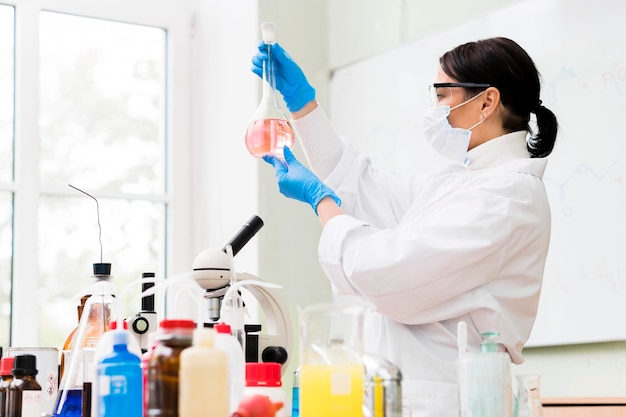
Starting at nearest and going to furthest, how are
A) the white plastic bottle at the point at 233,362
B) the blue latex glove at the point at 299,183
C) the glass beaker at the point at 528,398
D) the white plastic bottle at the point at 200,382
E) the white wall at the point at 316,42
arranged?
the white plastic bottle at the point at 200,382 < the white plastic bottle at the point at 233,362 < the glass beaker at the point at 528,398 < the blue latex glove at the point at 299,183 < the white wall at the point at 316,42

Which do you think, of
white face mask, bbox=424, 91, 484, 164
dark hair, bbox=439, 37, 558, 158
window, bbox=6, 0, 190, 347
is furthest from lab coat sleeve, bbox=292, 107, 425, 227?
window, bbox=6, 0, 190, 347

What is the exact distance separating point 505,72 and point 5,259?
204 cm

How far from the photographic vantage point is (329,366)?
125 cm

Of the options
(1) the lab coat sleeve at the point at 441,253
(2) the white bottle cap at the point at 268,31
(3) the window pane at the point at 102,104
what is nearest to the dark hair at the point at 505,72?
(1) the lab coat sleeve at the point at 441,253

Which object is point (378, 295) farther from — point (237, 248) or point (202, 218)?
point (202, 218)

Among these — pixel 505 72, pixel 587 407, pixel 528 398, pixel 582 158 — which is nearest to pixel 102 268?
pixel 528 398

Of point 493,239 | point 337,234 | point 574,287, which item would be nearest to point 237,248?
point 337,234

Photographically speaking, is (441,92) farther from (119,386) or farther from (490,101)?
(119,386)

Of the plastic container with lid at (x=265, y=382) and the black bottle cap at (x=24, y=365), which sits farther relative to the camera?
the black bottle cap at (x=24, y=365)

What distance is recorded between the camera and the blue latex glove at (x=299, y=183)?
1.91 metres

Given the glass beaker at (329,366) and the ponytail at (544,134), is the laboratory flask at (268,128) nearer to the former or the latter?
the ponytail at (544,134)

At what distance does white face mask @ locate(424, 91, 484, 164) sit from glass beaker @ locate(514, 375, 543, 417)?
62cm

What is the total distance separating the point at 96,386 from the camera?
48.8 inches

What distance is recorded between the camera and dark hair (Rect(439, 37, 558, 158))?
203 cm
